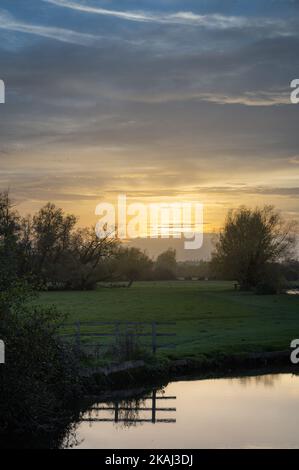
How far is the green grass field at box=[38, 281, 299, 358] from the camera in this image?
43.1 meters

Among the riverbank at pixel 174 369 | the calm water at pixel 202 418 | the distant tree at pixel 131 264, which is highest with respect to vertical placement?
the distant tree at pixel 131 264

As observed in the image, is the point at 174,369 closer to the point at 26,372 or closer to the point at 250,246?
A: the point at 26,372

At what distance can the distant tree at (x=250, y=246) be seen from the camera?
102062 mm

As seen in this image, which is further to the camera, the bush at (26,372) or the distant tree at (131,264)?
the distant tree at (131,264)

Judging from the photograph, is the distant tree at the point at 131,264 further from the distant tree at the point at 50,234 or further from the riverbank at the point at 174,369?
the riverbank at the point at 174,369

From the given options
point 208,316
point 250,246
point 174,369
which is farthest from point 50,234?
point 174,369

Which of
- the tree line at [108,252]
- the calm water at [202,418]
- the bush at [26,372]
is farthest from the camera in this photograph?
the tree line at [108,252]

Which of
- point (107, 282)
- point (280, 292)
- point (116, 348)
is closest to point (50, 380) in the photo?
point (116, 348)

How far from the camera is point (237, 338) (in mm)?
45938

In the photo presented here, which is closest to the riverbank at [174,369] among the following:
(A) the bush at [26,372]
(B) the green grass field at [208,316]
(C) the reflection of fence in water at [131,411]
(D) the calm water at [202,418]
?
(B) the green grass field at [208,316]

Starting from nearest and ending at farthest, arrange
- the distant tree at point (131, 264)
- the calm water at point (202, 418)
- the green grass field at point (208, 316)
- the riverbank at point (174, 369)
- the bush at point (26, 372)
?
the bush at point (26, 372) < the calm water at point (202, 418) < the riverbank at point (174, 369) < the green grass field at point (208, 316) < the distant tree at point (131, 264)

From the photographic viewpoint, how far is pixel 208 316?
63188 mm

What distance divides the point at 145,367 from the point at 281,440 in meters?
11.2

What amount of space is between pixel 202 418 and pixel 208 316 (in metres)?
35.3
